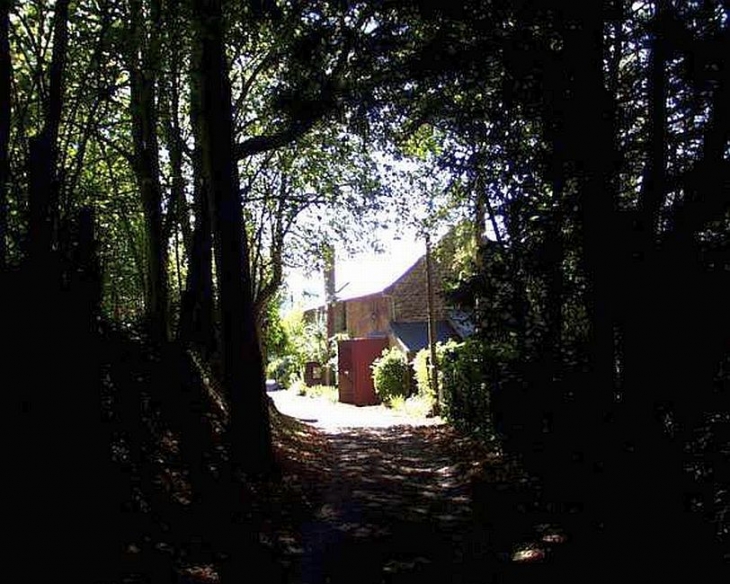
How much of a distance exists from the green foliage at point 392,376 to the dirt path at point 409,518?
1513 centimetres

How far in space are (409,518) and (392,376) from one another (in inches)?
890

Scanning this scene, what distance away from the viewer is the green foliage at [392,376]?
30859 mm

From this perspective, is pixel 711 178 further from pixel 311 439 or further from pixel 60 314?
pixel 311 439

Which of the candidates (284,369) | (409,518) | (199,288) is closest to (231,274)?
(409,518)

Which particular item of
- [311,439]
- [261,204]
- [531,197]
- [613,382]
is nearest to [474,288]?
[531,197]

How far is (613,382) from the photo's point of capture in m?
6.70

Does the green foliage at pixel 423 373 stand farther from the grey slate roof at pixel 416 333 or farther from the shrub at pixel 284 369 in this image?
the shrub at pixel 284 369

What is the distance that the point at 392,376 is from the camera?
31188 millimetres

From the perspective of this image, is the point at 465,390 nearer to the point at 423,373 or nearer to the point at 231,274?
the point at 231,274

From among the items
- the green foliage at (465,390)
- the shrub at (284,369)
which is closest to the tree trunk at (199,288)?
the green foliage at (465,390)

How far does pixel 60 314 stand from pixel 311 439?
12860 mm

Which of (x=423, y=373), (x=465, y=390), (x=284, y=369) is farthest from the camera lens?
(x=284, y=369)

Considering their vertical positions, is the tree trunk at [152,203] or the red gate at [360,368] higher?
the tree trunk at [152,203]

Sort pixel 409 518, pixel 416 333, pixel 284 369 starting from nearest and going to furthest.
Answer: pixel 409 518
pixel 416 333
pixel 284 369
